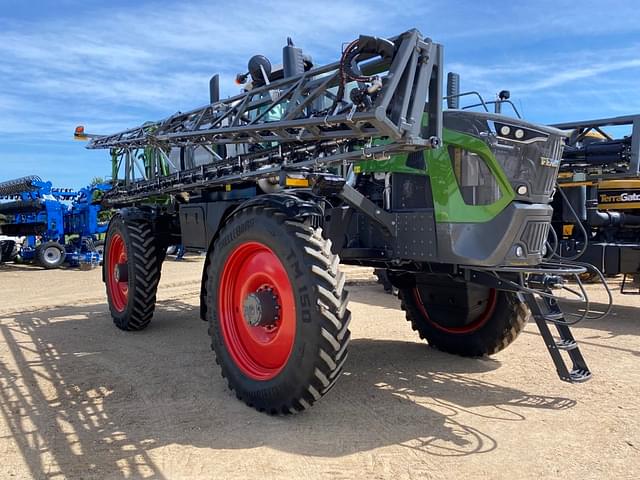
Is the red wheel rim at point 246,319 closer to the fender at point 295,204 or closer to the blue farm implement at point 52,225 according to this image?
the fender at point 295,204

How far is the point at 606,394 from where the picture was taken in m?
4.50

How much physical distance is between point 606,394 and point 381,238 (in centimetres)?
217

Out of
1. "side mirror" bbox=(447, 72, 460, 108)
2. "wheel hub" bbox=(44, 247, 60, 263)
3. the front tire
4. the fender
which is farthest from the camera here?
"wheel hub" bbox=(44, 247, 60, 263)

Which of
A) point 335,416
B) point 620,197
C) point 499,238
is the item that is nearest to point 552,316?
point 499,238

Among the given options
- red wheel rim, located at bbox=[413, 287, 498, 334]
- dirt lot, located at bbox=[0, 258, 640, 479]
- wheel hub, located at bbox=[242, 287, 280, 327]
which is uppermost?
wheel hub, located at bbox=[242, 287, 280, 327]

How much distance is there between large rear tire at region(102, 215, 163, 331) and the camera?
6.75 m

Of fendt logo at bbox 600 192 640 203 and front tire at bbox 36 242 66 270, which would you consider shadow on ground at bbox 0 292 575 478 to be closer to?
fendt logo at bbox 600 192 640 203

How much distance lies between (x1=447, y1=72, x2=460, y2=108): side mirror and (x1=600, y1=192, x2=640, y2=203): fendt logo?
4707mm

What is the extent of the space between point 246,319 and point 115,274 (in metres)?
3.85

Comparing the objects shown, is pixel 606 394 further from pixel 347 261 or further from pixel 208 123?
pixel 208 123

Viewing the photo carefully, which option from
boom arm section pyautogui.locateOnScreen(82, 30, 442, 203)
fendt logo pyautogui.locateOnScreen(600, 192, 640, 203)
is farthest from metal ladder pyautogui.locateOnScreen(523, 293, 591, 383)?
fendt logo pyautogui.locateOnScreen(600, 192, 640, 203)

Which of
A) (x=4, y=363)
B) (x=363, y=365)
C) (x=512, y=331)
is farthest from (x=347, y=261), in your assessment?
(x=4, y=363)

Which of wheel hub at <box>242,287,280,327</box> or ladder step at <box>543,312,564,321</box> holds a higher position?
wheel hub at <box>242,287,280,327</box>

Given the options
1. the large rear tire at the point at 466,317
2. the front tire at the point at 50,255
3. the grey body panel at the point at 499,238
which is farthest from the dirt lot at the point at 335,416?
the front tire at the point at 50,255
